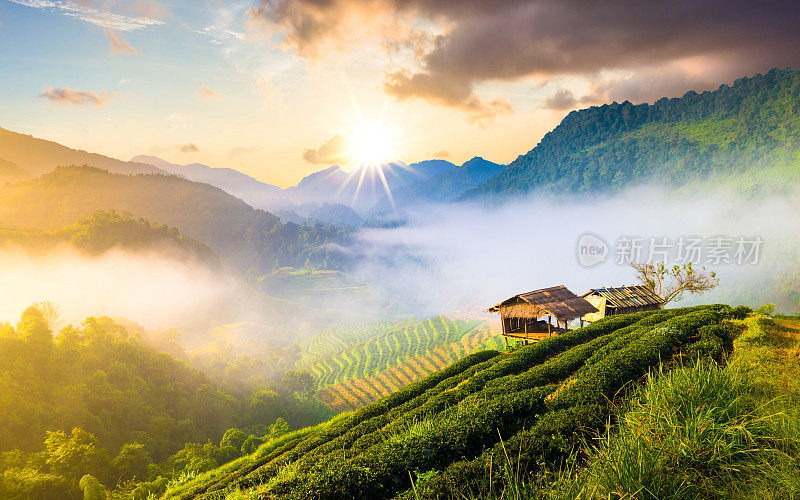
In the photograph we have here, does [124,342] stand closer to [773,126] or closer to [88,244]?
[88,244]

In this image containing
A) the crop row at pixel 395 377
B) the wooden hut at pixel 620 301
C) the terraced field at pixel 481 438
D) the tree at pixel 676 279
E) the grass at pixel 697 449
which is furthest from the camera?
the crop row at pixel 395 377

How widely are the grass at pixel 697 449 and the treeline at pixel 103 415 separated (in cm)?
3084

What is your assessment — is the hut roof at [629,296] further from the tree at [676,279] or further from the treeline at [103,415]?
the treeline at [103,415]

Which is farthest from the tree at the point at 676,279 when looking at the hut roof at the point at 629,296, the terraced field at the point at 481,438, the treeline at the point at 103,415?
the treeline at the point at 103,415

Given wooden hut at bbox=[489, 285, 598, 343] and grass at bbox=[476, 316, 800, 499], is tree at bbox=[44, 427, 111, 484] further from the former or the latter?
grass at bbox=[476, 316, 800, 499]

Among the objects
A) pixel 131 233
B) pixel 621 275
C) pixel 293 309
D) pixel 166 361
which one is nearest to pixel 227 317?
pixel 293 309

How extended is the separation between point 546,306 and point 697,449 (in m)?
23.8

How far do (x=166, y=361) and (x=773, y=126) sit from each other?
848 feet

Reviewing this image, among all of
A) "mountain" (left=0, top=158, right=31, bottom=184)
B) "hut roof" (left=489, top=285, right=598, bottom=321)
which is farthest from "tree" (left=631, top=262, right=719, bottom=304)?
"mountain" (left=0, top=158, right=31, bottom=184)

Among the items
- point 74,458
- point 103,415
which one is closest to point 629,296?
point 74,458

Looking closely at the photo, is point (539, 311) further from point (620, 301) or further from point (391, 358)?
point (391, 358)

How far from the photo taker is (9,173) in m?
179

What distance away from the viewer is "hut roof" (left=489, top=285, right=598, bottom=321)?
1029 inches

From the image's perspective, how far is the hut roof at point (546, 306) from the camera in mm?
26141
